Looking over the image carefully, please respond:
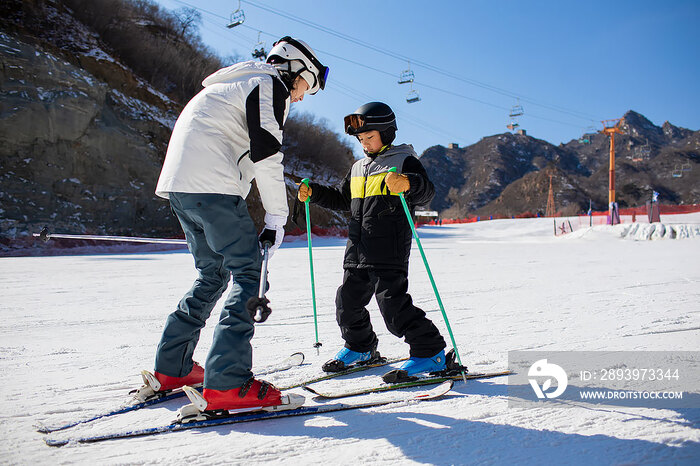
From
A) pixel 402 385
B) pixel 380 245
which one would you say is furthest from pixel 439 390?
pixel 380 245

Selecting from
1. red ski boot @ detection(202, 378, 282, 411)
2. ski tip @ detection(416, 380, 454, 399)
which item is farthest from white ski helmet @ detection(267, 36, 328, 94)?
ski tip @ detection(416, 380, 454, 399)

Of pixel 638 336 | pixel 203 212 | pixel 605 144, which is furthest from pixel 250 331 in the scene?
pixel 605 144

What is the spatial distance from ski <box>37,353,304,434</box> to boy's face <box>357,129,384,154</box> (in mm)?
1431

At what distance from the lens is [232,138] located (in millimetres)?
2158

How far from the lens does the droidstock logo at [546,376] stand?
2238mm

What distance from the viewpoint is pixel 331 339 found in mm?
3451

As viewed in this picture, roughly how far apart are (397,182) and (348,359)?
3.92 feet

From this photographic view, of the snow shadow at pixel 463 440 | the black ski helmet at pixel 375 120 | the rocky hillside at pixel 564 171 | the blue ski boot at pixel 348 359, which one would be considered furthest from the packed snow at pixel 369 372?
the rocky hillside at pixel 564 171

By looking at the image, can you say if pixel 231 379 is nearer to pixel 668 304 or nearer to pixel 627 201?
pixel 668 304

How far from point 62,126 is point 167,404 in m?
17.9

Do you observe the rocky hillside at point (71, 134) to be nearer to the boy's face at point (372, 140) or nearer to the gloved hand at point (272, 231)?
the boy's face at point (372, 140)

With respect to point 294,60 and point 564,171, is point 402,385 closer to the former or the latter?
point 294,60

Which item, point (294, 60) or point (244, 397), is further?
point (294, 60)

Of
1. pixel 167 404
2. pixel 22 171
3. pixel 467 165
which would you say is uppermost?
pixel 467 165
